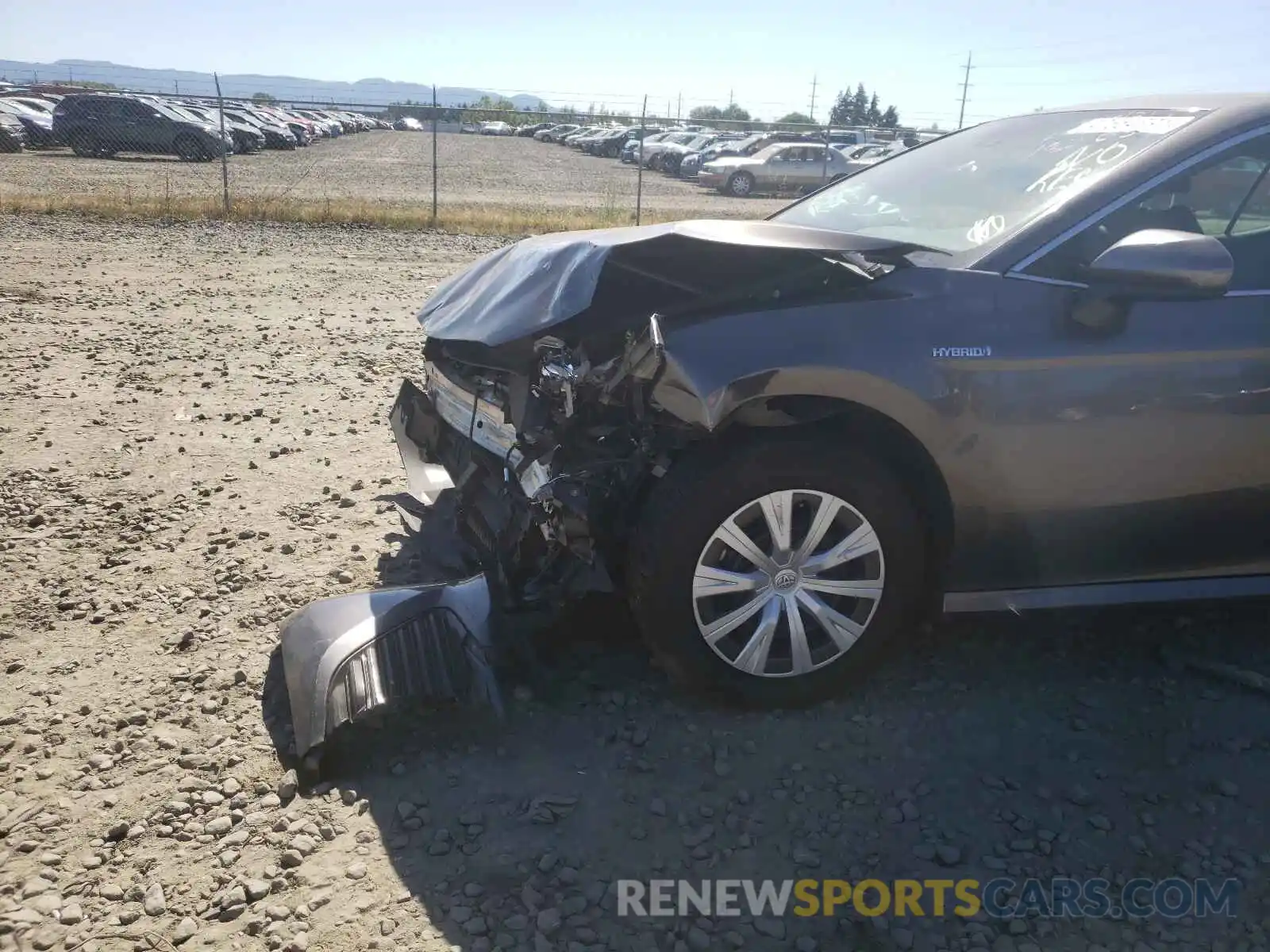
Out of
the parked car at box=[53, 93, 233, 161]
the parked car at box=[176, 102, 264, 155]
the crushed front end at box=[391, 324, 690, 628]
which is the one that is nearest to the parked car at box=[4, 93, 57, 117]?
the parked car at box=[53, 93, 233, 161]

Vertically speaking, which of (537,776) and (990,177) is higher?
(990,177)

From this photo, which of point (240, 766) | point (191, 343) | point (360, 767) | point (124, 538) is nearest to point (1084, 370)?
point (360, 767)

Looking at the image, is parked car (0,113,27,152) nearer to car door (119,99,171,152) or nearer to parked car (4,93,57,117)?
car door (119,99,171,152)

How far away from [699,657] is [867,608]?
0.53m

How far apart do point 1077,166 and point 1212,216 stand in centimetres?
54

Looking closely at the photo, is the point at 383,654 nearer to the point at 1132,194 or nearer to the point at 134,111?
the point at 1132,194

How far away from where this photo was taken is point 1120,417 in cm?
289

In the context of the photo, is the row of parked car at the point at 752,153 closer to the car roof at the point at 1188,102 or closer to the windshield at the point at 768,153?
the windshield at the point at 768,153

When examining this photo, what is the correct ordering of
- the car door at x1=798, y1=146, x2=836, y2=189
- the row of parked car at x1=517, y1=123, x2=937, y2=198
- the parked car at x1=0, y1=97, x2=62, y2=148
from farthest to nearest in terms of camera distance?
the parked car at x1=0, y1=97, x2=62, y2=148 < the car door at x1=798, y1=146, x2=836, y2=189 < the row of parked car at x1=517, y1=123, x2=937, y2=198

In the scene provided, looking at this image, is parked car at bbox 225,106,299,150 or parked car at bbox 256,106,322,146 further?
parked car at bbox 256,106,322,146

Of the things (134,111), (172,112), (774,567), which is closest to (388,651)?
(774,567)

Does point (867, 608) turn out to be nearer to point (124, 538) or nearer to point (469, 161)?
point (124, 538)

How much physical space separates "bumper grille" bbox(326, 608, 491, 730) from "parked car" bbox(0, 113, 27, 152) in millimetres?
30261

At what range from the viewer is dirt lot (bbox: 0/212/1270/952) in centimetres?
230
